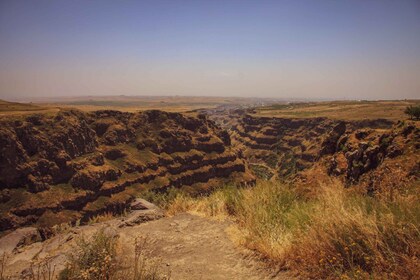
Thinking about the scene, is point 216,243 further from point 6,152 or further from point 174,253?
point 6,152

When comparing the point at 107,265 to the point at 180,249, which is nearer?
the point at 107,265

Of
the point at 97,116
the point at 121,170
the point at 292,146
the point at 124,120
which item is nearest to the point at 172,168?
the point at 121,170

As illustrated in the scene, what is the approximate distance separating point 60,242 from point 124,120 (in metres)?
132

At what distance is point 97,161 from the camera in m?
109

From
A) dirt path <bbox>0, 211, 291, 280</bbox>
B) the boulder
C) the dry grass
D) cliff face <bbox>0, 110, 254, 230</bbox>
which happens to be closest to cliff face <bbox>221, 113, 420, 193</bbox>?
the dry grass

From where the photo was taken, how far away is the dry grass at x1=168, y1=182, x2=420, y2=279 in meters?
4.02

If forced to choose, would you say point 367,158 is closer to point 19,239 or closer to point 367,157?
point 367,157

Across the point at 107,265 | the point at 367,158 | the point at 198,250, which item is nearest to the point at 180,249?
the point at 198,250

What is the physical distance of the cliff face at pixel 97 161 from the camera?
87.8 m

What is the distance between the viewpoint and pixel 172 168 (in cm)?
12488

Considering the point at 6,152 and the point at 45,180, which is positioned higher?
the point at 6,152

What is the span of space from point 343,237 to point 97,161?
112 metres

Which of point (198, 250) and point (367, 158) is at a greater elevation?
point (367, 158)

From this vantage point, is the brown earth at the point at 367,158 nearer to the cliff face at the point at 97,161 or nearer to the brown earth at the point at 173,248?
the brown earth at the point at 173,248
